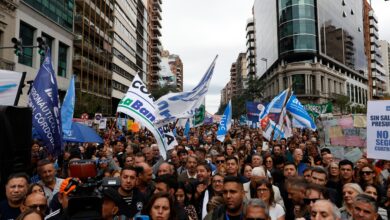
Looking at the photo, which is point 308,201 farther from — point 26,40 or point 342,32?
point 342,32

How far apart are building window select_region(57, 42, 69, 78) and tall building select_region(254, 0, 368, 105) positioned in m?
36.5

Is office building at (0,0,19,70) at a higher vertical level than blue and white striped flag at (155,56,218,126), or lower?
higher

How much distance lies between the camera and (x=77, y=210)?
2773mm

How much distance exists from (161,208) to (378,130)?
467cm

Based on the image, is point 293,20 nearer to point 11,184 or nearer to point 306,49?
point 306,49

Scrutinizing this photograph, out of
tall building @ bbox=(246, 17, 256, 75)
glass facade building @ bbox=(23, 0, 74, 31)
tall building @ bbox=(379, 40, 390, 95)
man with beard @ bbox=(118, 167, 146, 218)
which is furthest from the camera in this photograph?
tall building @ bbox=(379, 40, 390, 95)

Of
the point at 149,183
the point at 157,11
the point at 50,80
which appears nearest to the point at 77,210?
the point at 149,183

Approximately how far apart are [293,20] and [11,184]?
210 ft

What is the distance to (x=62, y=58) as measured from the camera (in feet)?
109

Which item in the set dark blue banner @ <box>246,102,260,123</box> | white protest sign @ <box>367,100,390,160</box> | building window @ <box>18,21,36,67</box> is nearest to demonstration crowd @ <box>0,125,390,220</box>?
white protest sign @ <box>367,100,390,160</box>

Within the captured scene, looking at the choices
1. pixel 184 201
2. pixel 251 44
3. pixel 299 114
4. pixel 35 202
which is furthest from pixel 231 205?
pixel 251 44

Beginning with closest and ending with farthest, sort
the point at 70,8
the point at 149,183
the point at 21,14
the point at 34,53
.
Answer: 1. the point at 149,183
2. the point at 21,14
3. the point at 34,53
4. the point at 70,8

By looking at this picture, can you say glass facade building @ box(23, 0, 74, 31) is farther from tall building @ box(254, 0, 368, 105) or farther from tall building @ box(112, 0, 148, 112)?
tall building @ box(254, 0, 368, 105)

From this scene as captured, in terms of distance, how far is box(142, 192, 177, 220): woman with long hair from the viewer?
11.3ft
